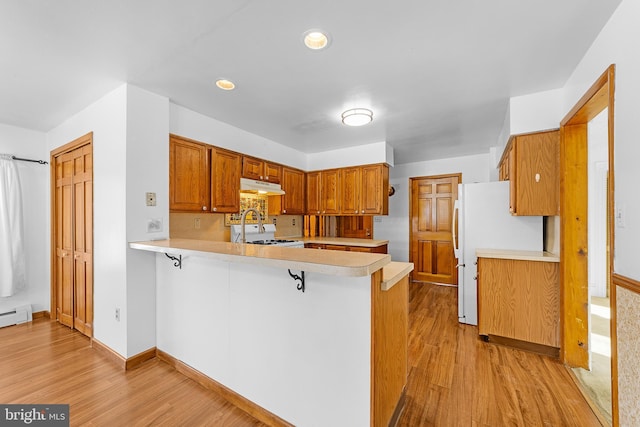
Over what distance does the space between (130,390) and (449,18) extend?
3.28m

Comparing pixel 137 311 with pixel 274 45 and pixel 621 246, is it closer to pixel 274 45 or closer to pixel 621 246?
pixel 274 45

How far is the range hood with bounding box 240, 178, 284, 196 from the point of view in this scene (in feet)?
11.4

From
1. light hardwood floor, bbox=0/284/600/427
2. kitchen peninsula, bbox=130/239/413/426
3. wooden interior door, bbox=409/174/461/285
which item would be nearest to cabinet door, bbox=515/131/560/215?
light hardwood floor, bbox=0/284/600/427

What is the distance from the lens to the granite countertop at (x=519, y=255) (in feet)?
8.17

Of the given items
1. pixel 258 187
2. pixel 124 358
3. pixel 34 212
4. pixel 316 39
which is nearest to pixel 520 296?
pixel 316 39

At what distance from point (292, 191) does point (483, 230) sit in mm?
2810

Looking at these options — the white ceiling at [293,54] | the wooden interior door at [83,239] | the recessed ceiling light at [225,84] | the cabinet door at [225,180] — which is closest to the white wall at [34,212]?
the white ceiling at [293,54]

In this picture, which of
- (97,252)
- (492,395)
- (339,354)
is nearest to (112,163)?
(97,252)

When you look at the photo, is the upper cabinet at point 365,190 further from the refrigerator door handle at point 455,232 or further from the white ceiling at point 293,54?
the white ceiling at point 293,54

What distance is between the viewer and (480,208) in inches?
126

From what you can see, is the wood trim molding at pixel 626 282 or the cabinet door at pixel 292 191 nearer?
the wood trim molding at pixel 626 282

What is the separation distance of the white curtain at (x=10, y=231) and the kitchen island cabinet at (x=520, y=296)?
530 centimetres

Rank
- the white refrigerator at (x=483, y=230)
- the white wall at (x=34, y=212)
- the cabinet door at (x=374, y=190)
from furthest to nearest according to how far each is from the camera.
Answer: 1. the cabinet door at (x=374, y=190)
2. the white wall at (x=34, y=212)
3. the white refrigerator at (x=483, y=230)

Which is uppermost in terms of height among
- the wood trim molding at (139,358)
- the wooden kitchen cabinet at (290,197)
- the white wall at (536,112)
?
the white wall at (536,112)
